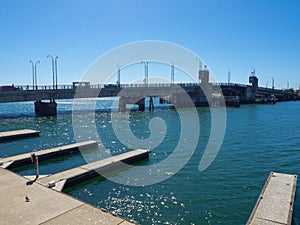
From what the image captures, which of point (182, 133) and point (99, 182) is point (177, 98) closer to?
point (182, 133)

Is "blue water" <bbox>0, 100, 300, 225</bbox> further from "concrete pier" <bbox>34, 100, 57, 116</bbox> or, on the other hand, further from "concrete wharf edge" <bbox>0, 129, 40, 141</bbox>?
"concrete pier" <bbox>34, 100, 57, 116</bbox>

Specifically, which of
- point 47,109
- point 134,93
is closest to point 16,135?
point 47,109

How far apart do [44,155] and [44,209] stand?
1468cm

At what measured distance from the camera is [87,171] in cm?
1933

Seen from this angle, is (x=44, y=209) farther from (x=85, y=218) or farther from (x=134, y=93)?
(x=134, y=93)

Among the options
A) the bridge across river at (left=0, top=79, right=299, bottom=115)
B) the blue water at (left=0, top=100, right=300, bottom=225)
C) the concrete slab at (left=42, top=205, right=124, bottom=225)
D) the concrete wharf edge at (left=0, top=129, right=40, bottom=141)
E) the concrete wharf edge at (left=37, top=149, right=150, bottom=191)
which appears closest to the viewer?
the concrete slab at (left=42, top=205, right=124, bottom=225)

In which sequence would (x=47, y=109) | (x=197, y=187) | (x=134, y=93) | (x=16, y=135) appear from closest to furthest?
(x=197, y=187) → (x=16, y=135) → (x=47, y=109) → (x=134, y=93)

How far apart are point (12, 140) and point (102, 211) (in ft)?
96.9

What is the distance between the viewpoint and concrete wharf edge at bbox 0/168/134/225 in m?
10.9

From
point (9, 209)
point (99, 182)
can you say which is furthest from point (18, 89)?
point (9, 209)

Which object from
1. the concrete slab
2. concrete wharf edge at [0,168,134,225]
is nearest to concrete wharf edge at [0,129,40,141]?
concrete wharf edge at [0,168,134,225]

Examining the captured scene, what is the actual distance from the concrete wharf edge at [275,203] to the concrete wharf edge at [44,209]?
648 cm

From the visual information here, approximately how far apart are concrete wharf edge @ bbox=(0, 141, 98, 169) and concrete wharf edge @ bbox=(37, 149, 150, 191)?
6501 mm

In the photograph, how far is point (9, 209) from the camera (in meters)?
11.9
